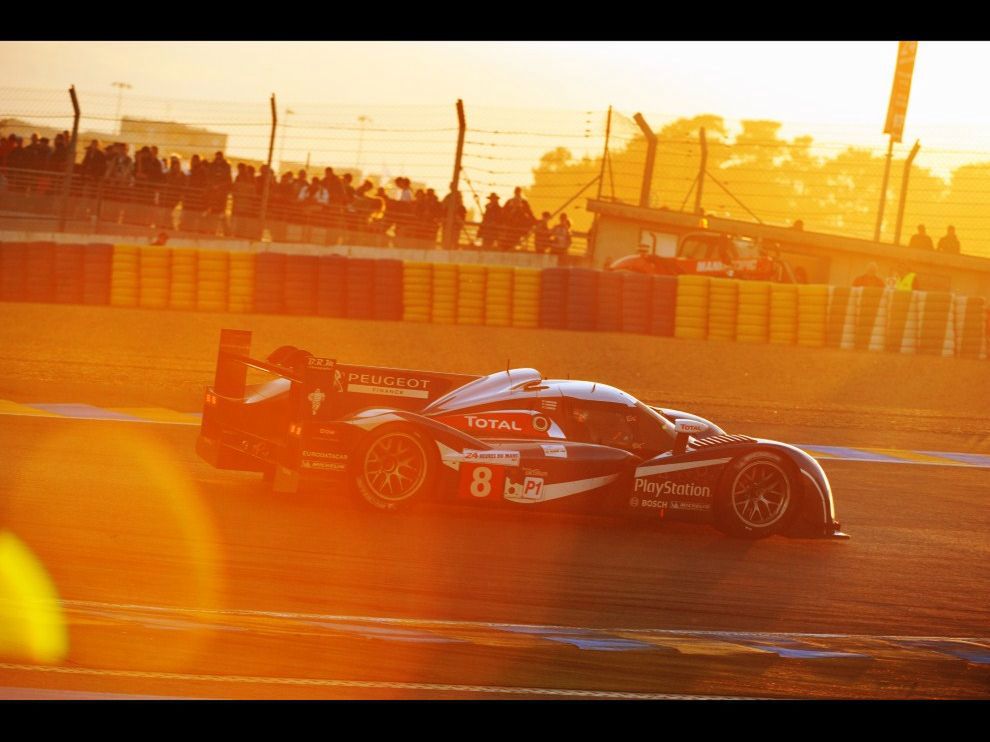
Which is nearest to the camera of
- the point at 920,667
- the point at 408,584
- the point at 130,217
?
the point at 920,667

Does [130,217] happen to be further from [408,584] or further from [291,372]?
[408,584]

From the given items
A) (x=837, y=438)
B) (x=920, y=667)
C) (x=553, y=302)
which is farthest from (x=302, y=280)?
(x=920, y=667)

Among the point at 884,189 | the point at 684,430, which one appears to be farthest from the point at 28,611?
the point at 884,189

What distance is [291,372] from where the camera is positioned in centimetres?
827

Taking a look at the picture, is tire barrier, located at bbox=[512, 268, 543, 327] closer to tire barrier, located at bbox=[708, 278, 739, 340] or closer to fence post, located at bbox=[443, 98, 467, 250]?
tire barrier, located at bbox=[708, 278, 739, 340]

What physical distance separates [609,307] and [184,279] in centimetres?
622

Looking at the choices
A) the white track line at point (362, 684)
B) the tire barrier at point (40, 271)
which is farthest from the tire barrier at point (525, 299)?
the white track line at point (362, 684)

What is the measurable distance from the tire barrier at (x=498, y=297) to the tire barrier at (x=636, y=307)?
168 centimetres

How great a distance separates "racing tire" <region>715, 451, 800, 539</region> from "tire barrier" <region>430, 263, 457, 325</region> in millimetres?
10759

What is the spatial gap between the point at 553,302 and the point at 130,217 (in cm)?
867

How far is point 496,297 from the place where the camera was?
61.6ft

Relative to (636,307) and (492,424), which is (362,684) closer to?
(492,424)

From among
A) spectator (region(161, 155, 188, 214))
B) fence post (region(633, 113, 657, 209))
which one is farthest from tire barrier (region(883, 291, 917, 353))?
spectator (region(161, 155, 188, 214))

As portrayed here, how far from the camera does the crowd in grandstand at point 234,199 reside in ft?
73.6
